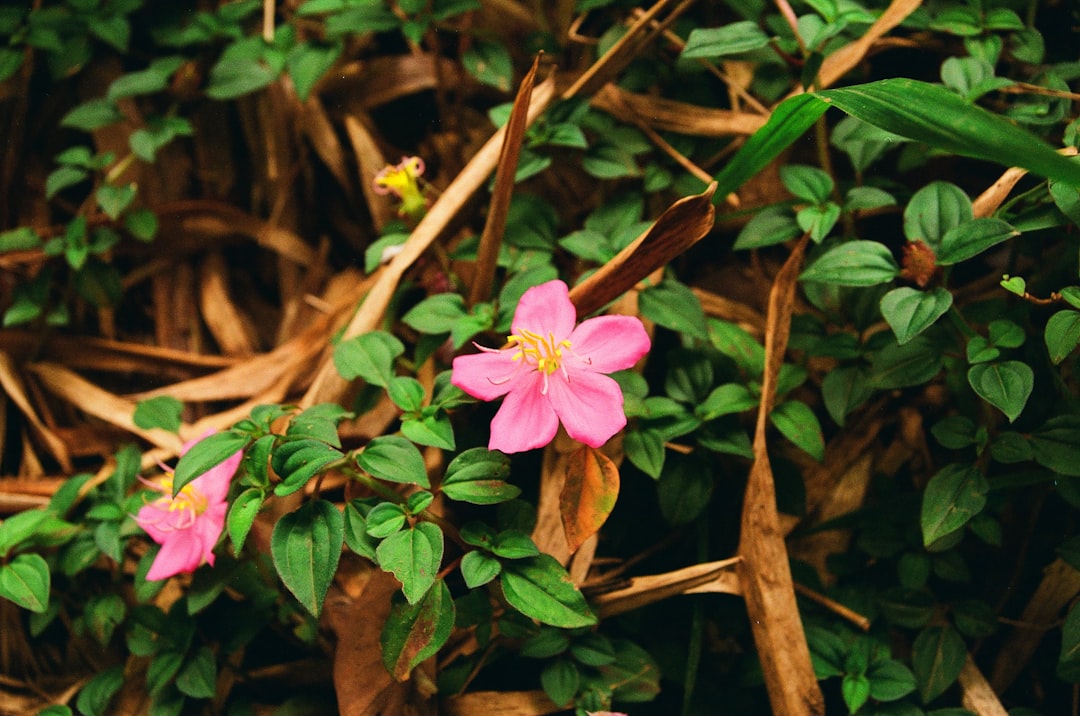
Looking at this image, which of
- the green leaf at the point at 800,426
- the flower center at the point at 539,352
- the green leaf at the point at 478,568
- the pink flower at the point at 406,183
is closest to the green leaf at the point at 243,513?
the green leaf at the point at 478,568

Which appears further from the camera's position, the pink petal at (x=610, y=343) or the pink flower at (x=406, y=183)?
the pink flower at (x=406, y=183)

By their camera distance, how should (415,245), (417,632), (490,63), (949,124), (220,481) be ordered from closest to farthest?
(949,124)
(417,632)
(220,481)
(415,245)
(490,63)

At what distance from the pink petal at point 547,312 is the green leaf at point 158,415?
594 millimetres

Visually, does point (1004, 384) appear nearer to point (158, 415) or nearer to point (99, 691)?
point (158, 415)

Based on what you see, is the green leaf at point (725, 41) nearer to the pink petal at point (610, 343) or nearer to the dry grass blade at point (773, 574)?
the dry grass blade at point (773, 574)

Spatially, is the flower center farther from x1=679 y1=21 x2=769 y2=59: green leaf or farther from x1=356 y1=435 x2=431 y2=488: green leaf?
x1=679 y1=21 x2=769 y2=59: green leaf

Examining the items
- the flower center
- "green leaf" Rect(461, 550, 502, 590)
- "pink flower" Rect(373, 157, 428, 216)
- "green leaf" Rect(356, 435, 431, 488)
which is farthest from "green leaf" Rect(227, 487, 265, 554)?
"pink flower" Rect(373, 157, 428, 216)

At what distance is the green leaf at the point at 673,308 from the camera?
4.13 ft

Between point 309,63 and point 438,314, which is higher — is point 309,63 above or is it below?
above

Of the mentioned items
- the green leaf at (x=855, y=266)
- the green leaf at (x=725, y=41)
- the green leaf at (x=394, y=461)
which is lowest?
the green leaf at (x=394, y=461)

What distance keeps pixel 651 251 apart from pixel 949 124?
1.27ft

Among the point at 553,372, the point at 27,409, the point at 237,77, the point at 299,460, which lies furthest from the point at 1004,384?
the point at 27,409

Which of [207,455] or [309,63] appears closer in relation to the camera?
[207,455]

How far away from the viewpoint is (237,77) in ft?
5.52
